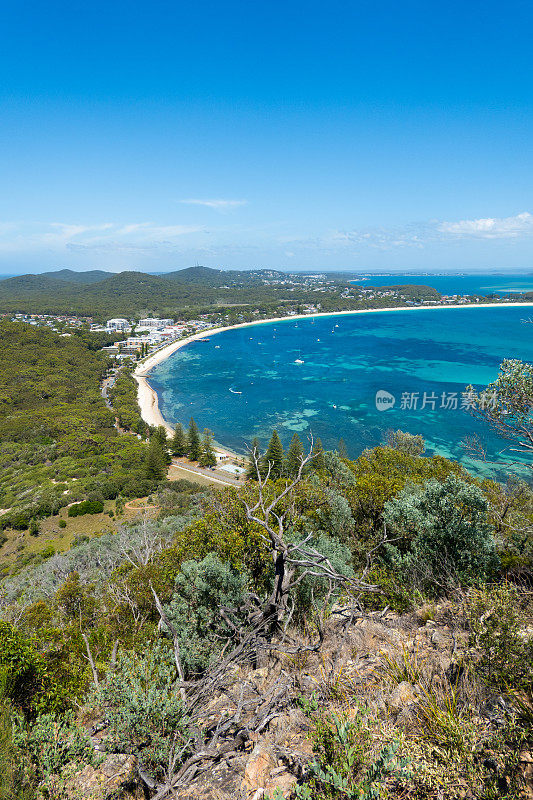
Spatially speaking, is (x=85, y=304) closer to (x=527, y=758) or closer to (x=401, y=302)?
(x=401, y=302)

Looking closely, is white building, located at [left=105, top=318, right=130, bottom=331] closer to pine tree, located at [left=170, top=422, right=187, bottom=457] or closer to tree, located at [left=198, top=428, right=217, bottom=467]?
pine tree, located at [left=170, top=422, right=187, bottom=457]

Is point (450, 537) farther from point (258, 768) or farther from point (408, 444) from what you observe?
point (408, 444)

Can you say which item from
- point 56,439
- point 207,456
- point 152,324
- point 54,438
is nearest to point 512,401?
point 207,456

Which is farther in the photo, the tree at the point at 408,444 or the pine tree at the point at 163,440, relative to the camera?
the pine tree at the point at 163,440

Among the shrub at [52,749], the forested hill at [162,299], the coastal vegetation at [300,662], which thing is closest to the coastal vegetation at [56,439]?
the coastal vegetation at [300,662]

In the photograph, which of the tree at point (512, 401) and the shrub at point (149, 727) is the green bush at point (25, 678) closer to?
the shrub at point (149, 727)

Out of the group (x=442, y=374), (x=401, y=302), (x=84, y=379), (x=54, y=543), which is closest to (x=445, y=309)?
(x=401, y=302)

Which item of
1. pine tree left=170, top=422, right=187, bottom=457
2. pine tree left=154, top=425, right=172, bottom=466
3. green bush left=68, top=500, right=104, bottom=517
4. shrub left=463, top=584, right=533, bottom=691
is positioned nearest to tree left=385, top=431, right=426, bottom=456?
pine tree left=170, top=422, right=187, bottom=457
